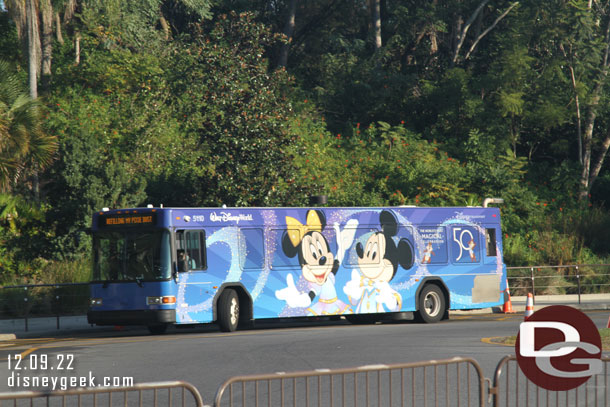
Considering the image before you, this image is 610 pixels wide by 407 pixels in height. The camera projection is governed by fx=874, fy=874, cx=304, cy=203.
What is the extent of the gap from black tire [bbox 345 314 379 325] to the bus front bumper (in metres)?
6.40

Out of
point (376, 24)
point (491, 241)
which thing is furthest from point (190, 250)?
point (376, 24)

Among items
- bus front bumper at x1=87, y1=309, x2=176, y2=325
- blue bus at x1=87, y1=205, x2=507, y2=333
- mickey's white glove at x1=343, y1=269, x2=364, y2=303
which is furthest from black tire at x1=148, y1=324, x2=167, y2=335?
mickey's white glove at x1=343, y1=269, x2=364, y2=303

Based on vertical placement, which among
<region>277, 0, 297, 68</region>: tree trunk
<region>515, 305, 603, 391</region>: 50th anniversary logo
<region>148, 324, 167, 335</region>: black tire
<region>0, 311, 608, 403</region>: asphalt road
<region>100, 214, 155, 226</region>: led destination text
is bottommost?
<region>148, 324, 167, 335</region>: black tire

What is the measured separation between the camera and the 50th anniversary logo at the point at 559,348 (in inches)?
283

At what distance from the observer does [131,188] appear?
27.8 meters

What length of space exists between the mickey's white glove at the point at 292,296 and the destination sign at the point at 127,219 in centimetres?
358

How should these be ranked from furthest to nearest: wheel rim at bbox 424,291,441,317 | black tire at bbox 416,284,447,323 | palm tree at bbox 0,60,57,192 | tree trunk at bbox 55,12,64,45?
tree trunk at bbox 55,12,64,45
wheel rim at bbox 424,291,441,317
black tire at bbox 416,284,447,323
palm tree at bbox 0,60,57,192

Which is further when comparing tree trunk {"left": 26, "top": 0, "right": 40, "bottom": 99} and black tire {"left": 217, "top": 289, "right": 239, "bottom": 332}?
tree trunk {"left": 26, "top": 0, "right": 40, "bottom": 99}

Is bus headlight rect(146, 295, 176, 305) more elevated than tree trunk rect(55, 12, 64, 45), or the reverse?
tree trunk rect(55, 12, 64, 45)

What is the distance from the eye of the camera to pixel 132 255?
64.8 ft

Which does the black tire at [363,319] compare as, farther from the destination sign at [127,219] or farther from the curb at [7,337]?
the curb at [7,337]

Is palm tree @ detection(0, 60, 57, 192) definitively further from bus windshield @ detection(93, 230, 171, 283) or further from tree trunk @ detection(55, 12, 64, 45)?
tree trunk @ detection(55, 12, 64, 45)

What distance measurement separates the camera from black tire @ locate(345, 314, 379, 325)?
77.9 ft

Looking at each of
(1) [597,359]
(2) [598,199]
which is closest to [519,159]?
(2) [598,199]
